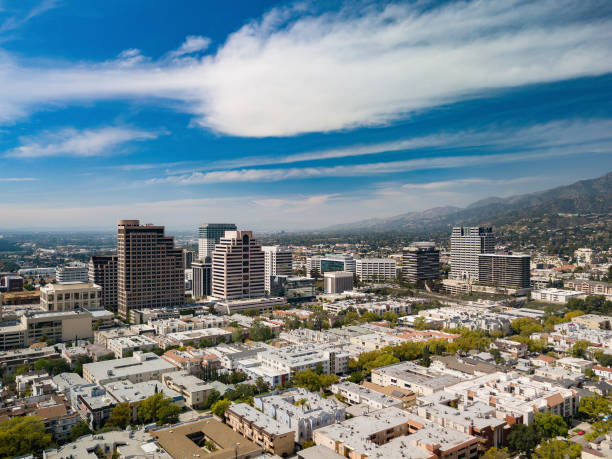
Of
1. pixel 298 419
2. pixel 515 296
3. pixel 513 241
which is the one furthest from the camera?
pixel 513 241

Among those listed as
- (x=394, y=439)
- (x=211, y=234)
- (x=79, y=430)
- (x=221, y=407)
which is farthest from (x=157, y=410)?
(x=211, y=234)

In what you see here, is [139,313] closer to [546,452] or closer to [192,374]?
[192,374]

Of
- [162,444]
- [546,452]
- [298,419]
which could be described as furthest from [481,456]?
[162,444]

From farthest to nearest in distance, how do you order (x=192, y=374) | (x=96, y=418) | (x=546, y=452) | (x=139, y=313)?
1. (x=139, y=313)
2. (x=192, y=374)
3. (x=96, y=418)
4. (x=546, y=452)

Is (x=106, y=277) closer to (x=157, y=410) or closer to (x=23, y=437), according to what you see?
(x=157, y=410)

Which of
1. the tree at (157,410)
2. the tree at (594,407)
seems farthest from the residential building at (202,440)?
the tree at (594,407)
